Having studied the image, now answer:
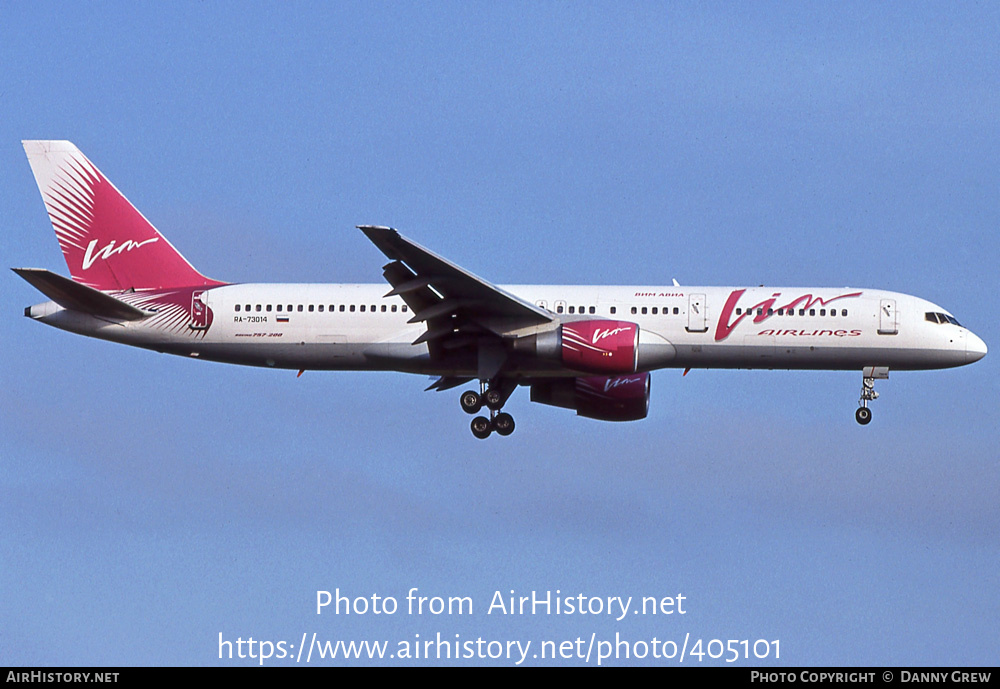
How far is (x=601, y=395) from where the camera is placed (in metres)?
44.5

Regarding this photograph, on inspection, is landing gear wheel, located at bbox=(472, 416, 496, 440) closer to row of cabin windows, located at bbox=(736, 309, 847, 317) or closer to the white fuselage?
the white fuselage

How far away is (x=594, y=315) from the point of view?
4188cm

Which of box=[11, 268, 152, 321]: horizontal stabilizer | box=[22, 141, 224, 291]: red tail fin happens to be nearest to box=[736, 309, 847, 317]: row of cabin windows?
box=[22, 141, 224, 291]: red tail fin

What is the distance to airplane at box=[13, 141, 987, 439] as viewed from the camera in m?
40.7

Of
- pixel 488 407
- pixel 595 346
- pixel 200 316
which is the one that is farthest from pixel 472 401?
pixel 200 316

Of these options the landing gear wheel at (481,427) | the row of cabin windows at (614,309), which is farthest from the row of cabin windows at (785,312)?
the landing gear wheel at (481,427)

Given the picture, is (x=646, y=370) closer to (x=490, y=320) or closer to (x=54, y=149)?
(x=490, y=320)

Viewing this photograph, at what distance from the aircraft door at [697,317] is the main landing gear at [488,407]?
5369mm

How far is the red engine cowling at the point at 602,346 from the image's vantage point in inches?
1558

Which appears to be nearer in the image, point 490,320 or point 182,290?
point 490,320

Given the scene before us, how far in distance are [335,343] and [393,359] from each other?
5.32 feet

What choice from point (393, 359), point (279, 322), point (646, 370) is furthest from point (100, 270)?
point (646, 370)
